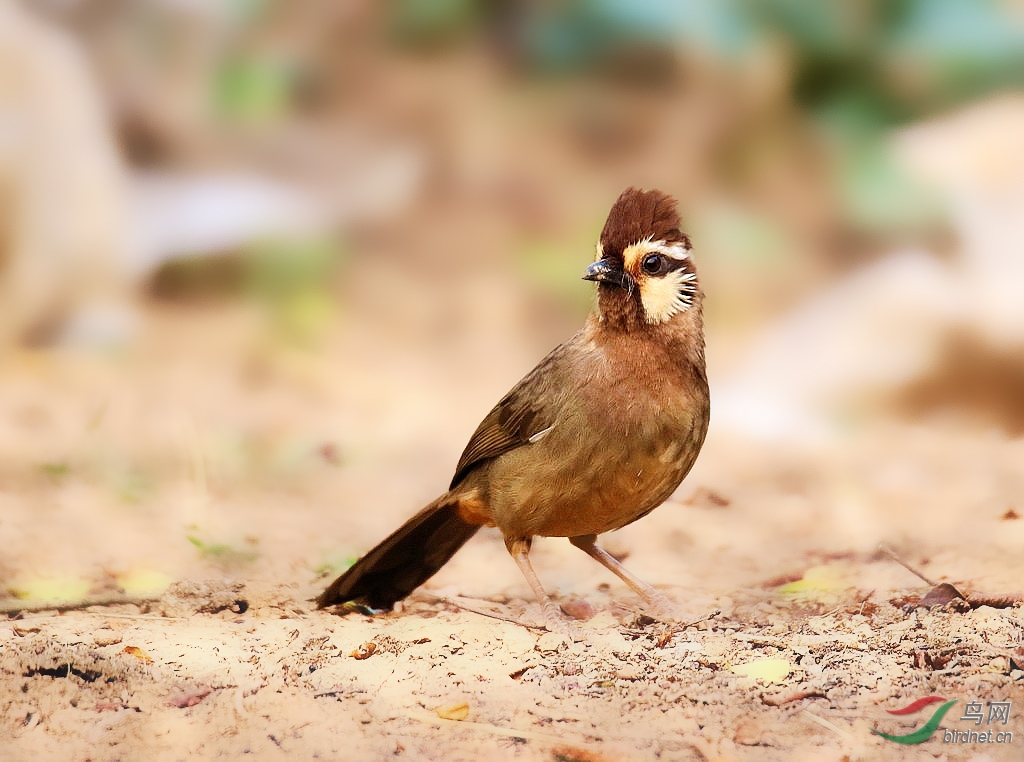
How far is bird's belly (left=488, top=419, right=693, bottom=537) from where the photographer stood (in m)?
3.89

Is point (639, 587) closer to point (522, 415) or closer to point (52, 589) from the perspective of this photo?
point (522, 415)

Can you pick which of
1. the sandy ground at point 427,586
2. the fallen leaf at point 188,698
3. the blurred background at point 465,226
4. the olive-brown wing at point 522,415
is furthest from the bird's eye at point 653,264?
the blurred background at point 465,226

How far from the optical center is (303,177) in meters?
9.42

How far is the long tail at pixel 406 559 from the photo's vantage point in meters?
4.35

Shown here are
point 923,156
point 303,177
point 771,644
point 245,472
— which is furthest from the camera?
point 303,177

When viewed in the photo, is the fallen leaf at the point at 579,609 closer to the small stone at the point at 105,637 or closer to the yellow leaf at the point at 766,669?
the yellow leaf at the point at 766,669

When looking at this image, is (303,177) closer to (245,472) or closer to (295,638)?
(245,472)

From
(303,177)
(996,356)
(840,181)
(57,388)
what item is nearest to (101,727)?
(57,388)

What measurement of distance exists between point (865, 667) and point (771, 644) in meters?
0.35

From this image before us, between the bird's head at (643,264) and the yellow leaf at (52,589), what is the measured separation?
228 cm

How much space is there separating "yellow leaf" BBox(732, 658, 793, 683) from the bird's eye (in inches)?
52.9

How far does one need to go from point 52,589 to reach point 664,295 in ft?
8.52

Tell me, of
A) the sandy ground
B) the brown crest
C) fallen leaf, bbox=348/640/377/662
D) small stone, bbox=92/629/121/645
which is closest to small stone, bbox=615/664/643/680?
the sandy ground

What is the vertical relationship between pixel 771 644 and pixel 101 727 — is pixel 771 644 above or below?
above
